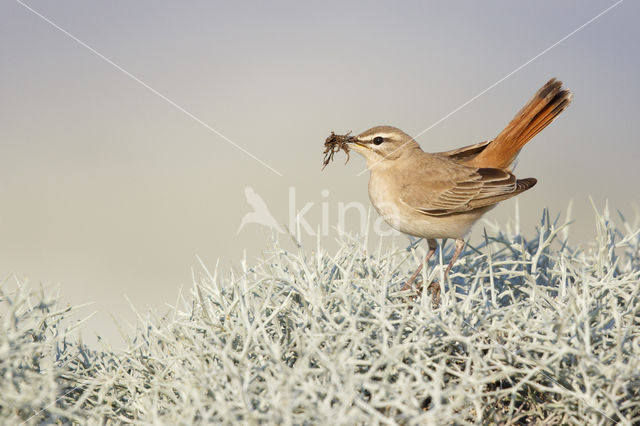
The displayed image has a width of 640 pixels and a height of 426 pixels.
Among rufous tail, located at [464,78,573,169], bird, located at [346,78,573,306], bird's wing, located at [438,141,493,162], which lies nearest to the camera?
bird, located at [346,78,573,306]

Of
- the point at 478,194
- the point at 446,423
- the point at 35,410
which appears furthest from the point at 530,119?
the point at 35,410

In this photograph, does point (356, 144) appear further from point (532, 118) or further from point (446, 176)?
point (532, 118)

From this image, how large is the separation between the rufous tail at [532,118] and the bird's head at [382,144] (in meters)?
0.64

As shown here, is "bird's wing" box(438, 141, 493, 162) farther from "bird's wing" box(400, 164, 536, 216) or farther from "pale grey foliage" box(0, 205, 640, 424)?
"pale grey foliage" box(0, 205, 640, 424)

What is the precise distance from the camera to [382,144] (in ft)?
12.5

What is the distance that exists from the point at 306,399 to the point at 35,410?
2.04ft

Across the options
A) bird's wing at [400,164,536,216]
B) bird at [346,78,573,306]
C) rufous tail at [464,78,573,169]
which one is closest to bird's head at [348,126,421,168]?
bird at [346,78,573,306]

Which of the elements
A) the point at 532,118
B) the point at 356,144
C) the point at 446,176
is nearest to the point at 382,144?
the point at 356,144

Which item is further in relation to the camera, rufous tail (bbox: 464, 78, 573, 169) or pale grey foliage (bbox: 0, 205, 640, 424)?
rufous tail (bbox: 464, 78, 573, 169)

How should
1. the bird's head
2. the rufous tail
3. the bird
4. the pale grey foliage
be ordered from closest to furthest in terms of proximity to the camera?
the pale grey foliage
the bird
the rufous tail
the bird's head

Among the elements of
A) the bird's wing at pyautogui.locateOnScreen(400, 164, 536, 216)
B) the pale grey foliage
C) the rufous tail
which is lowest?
the pale grey foliage

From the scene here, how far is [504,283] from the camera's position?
1.87m

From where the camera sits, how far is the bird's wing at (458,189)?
349 cm

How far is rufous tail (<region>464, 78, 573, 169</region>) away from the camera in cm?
358
